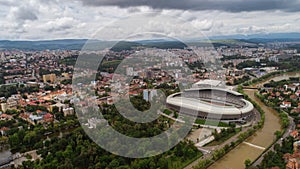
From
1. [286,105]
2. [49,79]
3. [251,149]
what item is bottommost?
[251,149]

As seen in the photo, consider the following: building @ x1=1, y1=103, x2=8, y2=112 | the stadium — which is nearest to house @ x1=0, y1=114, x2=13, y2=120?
building @ x1=1, y1=103, x2=8, y2=112

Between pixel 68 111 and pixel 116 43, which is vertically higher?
pixel 116 43

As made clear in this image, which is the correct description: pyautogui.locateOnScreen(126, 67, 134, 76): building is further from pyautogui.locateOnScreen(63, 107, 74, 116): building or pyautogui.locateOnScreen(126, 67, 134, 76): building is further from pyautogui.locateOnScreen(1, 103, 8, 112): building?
pyautogui.locateOnScreen(1, 103, 8, 112): building

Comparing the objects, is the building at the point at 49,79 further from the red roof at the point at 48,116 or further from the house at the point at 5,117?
the red roof at the point at 48,116

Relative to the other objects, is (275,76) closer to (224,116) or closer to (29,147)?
(224,116)

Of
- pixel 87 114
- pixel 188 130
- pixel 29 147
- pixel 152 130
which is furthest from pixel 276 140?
pixel 29 147

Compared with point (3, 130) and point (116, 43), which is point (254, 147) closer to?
point (116, 43)

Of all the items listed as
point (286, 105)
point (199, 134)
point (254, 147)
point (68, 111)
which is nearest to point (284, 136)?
point (254, 147)

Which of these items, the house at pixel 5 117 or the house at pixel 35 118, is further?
the house at pixel 5 117

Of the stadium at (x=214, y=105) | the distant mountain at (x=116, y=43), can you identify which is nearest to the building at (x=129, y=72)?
the distant mountain at (x=116, y=43)
